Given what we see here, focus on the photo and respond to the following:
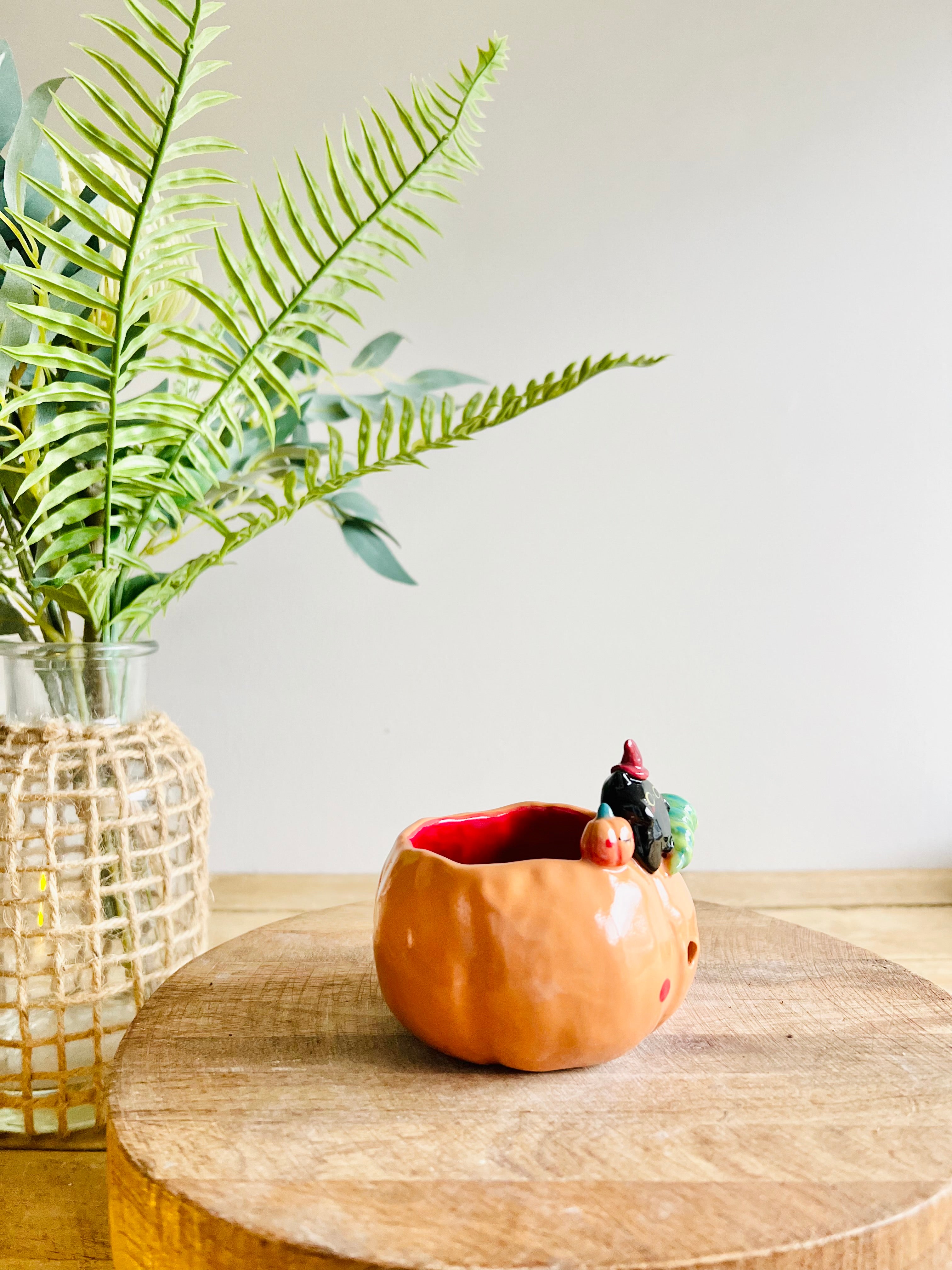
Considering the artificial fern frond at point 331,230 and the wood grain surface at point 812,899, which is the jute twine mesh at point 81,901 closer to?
the artificial fern frond at point 331,230

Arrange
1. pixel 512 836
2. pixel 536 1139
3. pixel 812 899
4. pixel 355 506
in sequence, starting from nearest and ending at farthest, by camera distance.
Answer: pixel 536 1139
pixel 512 836
pixel 355 506
pixel 812 899

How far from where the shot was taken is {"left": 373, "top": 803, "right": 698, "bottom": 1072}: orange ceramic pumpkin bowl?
0.46 m

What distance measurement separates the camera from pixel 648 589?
1143 millimetres

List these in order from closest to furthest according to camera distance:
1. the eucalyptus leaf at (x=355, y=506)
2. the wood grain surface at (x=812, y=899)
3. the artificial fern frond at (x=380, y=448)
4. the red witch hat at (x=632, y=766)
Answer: the red witch hat at (x=632, y=766), the artificial fern frond at (x=380, y=448), the eucalyptus leaf at (x=355, y=506), the wood grain surface at (x=812, y=899)

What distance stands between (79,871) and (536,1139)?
1.26 feet

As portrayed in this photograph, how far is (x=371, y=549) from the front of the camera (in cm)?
86

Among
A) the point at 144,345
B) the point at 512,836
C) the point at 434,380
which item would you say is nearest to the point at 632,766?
the point at 512,836

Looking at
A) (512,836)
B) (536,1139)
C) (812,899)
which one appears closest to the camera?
(536,1139)

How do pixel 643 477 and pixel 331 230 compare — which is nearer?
pixel 331 230

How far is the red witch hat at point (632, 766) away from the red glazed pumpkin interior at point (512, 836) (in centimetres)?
7

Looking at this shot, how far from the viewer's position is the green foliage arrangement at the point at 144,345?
1.74 feet

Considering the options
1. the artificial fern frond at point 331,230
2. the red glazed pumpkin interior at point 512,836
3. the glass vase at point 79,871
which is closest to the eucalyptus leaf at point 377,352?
the artificial fern frond at point 331,230

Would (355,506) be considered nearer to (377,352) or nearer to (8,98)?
(377,352)

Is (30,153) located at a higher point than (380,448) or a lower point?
higher
